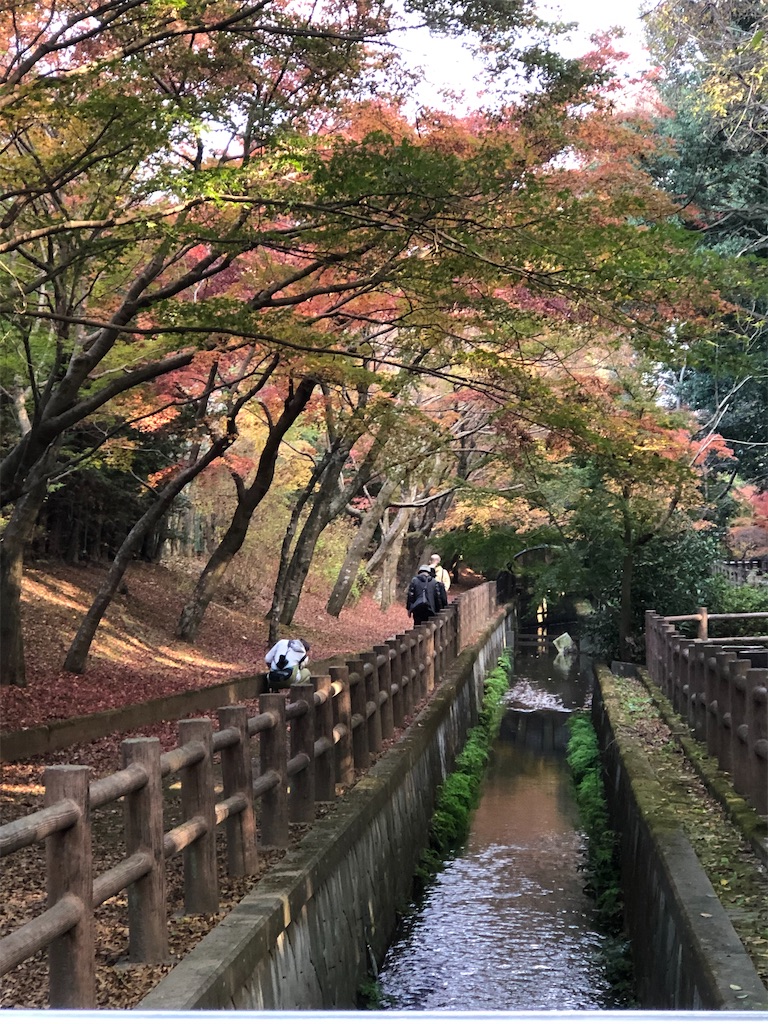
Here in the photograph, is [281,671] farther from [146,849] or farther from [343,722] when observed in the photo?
[146,849]

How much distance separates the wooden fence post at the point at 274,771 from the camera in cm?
595

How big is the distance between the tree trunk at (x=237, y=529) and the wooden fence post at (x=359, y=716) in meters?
7.66

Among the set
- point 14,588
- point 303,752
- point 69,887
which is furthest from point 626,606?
point 69,887

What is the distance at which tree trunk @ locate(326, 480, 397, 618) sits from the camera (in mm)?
23219

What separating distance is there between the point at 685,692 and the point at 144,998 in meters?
8.65

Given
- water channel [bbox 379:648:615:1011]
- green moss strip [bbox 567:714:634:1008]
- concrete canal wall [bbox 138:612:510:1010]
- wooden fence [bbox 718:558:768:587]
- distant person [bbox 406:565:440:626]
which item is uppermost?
wooden fence [bbox 718:558:768:587]

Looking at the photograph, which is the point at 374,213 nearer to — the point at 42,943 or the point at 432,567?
the point at 42,943

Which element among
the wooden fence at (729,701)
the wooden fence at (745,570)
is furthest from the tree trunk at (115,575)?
the wooden fence at (745,570)

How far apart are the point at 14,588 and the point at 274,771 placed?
7825 mm

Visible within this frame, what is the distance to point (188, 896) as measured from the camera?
4.84 m

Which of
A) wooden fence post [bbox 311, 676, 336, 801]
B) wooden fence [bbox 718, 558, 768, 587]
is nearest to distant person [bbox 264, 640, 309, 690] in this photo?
wooden fence post [bbox 311, 676, 336, 801]

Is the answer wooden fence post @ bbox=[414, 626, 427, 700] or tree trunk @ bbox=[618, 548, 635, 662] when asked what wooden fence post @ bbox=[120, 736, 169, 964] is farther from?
tree trunk @ bbox=[618, 548, 635, 662]

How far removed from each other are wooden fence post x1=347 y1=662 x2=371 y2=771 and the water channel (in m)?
1.23

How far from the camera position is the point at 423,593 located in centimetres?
1703
